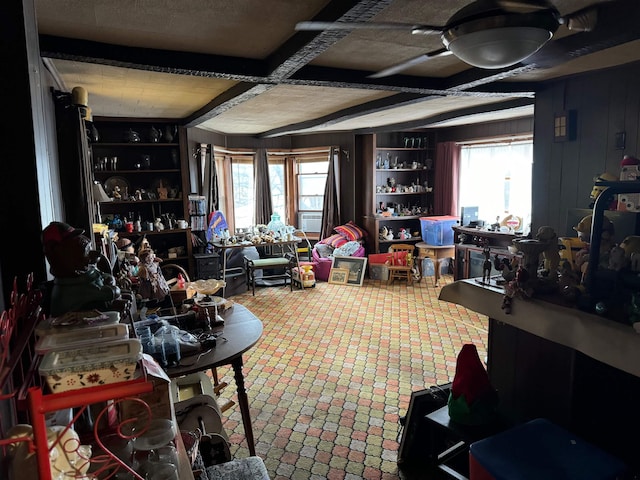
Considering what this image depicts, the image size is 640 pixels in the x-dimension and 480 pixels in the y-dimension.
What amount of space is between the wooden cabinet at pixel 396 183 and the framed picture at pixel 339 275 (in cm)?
82

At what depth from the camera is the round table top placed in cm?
214

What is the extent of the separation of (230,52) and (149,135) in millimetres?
3499

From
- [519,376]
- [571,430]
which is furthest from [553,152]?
[571,430]

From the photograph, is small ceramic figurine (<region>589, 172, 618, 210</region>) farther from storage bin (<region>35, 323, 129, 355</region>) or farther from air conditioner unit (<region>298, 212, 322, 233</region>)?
air conditioner unit (<region>298, 212, 322, 233</region>)

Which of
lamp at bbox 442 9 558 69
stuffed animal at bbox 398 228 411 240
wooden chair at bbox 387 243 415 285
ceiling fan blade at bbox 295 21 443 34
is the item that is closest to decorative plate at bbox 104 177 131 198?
wooden chair at bbox 387 243 415 285

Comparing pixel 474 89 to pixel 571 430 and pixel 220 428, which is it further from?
pixel 220 428

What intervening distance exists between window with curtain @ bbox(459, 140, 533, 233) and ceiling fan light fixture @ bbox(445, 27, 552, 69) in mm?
4923

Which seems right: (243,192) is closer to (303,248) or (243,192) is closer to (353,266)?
(303,248)

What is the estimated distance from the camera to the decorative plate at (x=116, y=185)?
19.2ft

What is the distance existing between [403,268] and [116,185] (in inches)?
172

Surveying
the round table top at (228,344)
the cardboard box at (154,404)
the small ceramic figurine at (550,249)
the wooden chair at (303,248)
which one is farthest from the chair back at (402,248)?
the cardboard box at (154,404)

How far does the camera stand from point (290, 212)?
823 centimetres

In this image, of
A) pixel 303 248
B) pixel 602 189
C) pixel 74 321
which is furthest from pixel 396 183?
pixel 74 321

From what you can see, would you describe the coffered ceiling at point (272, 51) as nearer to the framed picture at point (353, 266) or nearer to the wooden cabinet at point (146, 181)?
the wooden cabinet at point (146, 181)
